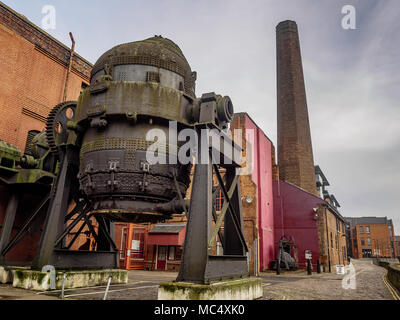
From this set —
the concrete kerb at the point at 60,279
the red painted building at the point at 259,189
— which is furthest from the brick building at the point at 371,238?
the concrete kerb at the point at 60,279

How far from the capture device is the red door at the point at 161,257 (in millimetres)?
22984

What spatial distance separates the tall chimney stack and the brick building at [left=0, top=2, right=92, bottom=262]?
21.7m

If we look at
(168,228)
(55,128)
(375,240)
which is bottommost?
(168,228)

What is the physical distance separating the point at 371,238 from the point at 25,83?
88.8 metres

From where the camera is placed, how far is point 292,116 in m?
32.0

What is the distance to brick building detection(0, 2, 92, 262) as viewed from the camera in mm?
12875

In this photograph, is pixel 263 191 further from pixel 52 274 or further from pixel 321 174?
pixel 321 174

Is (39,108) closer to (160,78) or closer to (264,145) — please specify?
(160,78)

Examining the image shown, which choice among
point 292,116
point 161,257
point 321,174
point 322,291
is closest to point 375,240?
point 321,174

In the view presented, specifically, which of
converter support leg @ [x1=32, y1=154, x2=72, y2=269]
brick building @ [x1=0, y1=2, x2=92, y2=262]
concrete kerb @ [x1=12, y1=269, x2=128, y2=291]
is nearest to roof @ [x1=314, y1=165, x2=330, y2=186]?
brick building @ [x1=0, y1=2, x2=92, y2=262]

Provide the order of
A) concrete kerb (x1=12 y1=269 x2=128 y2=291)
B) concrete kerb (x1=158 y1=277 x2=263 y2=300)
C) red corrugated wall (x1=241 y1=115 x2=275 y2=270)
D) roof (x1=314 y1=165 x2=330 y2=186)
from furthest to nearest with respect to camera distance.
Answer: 1. roof (x1=314 y1=165 x2=330 y2=186)
2. red corrugated wall (x1=241 y1=115 x2=275 y2=270)
3. concrete kerb (x1=12 y1=269 x2=128 y2=291)
4. concrete kerb (x1=158 y1=277 x2=263 y2=300)

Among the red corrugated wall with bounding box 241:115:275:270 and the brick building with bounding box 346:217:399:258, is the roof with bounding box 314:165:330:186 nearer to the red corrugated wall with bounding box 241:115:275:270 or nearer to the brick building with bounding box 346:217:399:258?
the red corrugated wall with bounding box 241:115:275:270

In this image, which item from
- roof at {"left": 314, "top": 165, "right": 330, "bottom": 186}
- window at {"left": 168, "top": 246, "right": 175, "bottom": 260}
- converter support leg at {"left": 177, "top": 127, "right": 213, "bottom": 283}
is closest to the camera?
converter support leg at {"left": 177, "top": 127, "right": 213, "bottom": 283}

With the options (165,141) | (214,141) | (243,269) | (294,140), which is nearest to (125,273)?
(243,269)
